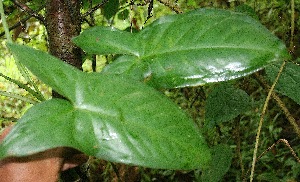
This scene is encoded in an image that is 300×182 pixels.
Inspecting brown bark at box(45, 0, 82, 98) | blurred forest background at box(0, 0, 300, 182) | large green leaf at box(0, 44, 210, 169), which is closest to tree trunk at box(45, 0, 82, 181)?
brown bark at box(45, 0, 82, 98)

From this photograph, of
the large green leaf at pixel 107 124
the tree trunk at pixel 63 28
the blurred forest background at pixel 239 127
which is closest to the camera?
the large green leaf at pixel 107 124

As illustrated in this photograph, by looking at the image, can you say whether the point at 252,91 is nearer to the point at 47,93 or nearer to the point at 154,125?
the point at 47,93

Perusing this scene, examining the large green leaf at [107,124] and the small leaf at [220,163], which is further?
the small leaf at [220,163]

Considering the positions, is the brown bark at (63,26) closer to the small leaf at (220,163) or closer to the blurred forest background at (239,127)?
the small leaf at (220,163)

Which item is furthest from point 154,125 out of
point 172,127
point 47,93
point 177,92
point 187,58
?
point 47,93

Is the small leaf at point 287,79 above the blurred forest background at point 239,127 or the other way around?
above

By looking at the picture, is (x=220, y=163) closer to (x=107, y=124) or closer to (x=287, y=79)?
(x=287, y=79)

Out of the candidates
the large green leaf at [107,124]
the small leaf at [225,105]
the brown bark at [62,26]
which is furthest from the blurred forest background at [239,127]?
the large green leaf at [107,124]
